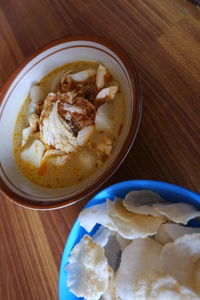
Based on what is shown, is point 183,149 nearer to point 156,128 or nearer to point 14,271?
point 156,128

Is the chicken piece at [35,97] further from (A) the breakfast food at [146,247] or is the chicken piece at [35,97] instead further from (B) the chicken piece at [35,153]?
(A) the breakfast food at [146,247]

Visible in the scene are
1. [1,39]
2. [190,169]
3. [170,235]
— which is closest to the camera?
[170,235]

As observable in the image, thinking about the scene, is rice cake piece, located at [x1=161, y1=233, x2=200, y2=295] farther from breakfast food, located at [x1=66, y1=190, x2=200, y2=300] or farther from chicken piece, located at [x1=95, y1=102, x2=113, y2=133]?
chicken piece, located at [x1=95, y1=102, x2=113, y2=133]

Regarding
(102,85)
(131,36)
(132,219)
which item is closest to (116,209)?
(132,219)

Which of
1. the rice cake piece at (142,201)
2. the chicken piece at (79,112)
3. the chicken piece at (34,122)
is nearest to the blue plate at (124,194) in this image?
the rice cake piece at (142,201)

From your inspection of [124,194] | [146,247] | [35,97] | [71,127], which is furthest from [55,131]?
[146,247]

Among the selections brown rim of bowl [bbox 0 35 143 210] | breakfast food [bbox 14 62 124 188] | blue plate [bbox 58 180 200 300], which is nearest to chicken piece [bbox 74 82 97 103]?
breakfast food [bbox 14 62 124 188]

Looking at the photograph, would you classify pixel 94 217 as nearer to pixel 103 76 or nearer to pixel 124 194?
pixel 124 194
